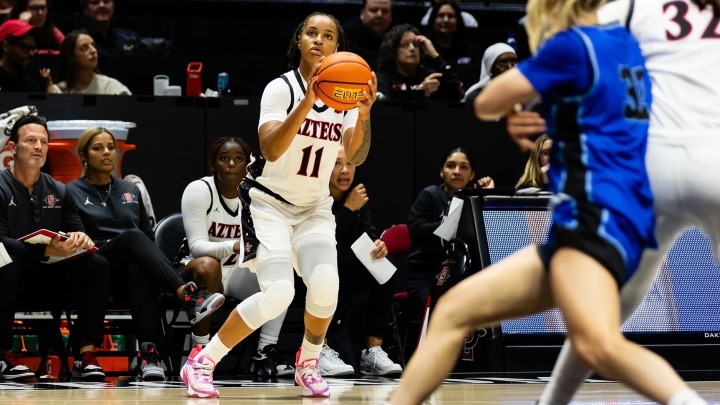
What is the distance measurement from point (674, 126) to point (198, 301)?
4052 millimetres

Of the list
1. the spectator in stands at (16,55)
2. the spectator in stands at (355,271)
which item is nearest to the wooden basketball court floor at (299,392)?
the spectator in stands at (355,271)

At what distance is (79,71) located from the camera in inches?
349

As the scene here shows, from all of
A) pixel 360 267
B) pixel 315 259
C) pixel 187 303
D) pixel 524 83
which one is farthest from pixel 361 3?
pixel 524 83

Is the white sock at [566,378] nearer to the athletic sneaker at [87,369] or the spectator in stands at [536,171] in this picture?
the athletic sneaker at [87,369]

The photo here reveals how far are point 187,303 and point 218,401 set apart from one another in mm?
1619

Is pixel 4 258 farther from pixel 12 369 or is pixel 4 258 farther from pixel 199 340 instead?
pixel 199 340

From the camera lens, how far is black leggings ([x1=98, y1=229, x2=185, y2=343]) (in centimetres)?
687

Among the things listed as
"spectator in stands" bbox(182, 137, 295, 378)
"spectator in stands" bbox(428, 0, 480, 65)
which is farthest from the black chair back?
"spectator in stands" bbox(428, 0, 480, 65)

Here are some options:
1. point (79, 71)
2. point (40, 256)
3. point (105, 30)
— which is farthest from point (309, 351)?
point (105, 30)

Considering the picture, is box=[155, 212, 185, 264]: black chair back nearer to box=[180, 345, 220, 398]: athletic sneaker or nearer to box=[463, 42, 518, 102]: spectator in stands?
box=[180, 345, 220, 398]: athletic sneaker

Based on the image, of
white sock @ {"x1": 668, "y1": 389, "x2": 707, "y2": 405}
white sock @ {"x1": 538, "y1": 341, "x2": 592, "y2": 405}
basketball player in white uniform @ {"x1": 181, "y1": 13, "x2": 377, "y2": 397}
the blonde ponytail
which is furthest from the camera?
basketball player in white uniform @ {"x1": 181, "y1": 13, "x2": 377, "y2": 397}

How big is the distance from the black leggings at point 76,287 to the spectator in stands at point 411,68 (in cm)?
343

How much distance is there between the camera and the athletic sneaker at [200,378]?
5.41m

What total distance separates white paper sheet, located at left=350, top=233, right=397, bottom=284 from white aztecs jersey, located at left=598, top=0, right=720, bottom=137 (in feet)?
13.3
